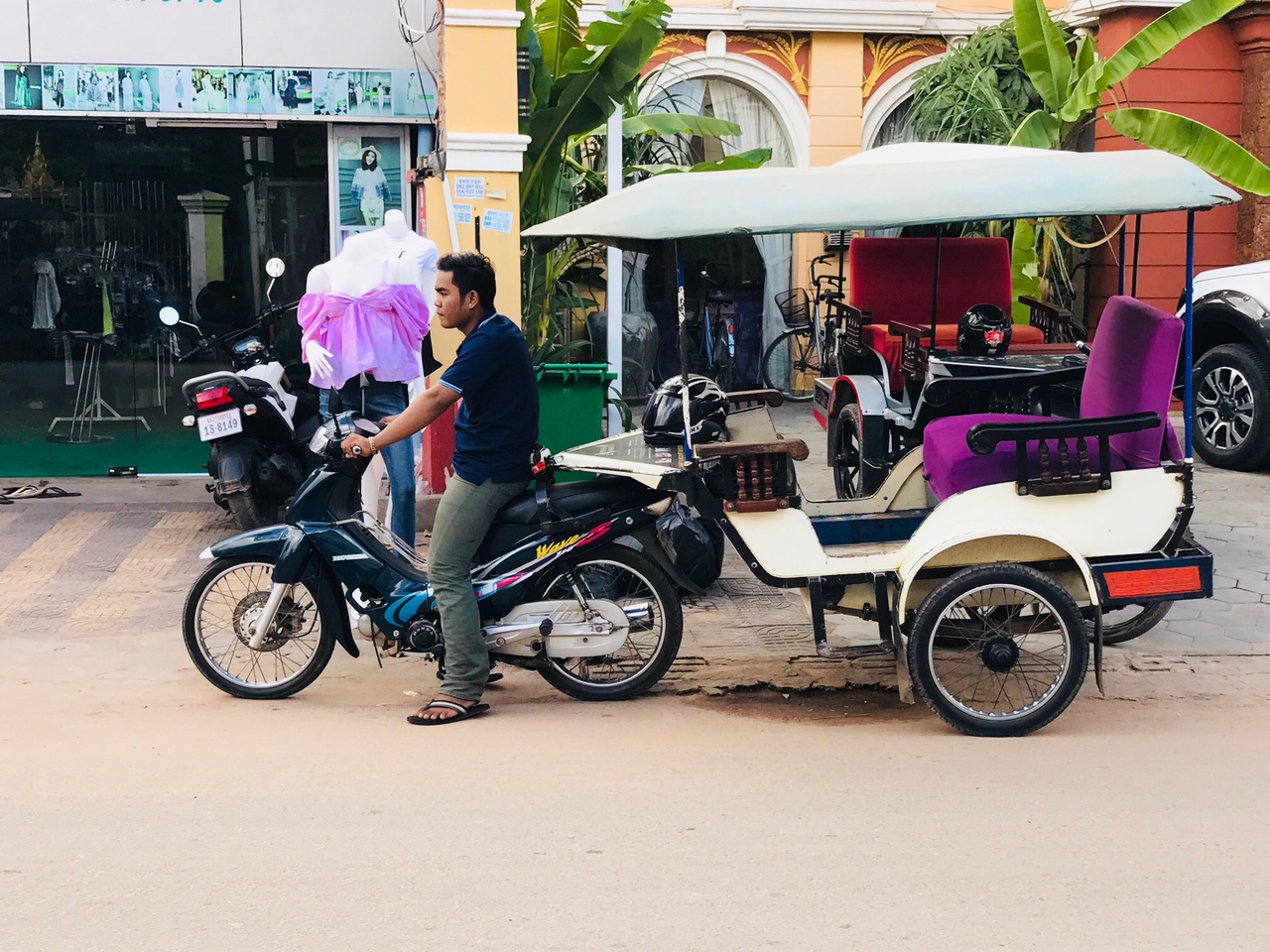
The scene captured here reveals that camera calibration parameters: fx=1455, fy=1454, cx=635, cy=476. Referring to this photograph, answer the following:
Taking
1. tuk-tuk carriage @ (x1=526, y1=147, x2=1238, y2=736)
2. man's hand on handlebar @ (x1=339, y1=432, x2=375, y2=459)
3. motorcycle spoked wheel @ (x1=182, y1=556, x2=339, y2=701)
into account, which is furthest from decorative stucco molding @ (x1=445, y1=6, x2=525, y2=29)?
motorcycle spoked wheel @ (x1=182, y1=556, x2=339, y2=701)

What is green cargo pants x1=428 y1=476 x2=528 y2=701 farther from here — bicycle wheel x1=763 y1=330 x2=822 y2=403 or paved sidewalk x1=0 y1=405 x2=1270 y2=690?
bicycle wheel x1=763 y1=330 x2=822 y2=403

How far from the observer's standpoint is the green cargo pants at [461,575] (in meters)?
5.66

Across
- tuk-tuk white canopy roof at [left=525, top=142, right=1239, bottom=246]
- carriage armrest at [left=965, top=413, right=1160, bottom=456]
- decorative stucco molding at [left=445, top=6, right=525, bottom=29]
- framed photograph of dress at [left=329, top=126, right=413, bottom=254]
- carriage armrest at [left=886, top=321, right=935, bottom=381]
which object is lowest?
carriage armrest at [left=965, top=413, right=1160, bottom=456]

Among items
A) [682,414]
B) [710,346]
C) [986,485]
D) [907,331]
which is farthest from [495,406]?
[710,346]

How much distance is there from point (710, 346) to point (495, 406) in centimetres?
1014

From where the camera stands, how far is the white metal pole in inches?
373

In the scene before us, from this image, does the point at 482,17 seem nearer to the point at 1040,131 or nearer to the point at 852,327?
the point at 852,327

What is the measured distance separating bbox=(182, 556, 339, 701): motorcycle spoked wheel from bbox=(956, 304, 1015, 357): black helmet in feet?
14.4

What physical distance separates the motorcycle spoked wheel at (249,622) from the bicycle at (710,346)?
9.75 metres

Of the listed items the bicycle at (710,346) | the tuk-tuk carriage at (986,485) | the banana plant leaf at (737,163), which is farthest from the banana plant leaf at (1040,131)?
the tuk-tuk carriage at (986,485)

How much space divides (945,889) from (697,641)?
2.95m

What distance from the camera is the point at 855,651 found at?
223 inches

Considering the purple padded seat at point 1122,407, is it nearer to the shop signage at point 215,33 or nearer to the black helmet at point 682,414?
the black helmet at point 682,414

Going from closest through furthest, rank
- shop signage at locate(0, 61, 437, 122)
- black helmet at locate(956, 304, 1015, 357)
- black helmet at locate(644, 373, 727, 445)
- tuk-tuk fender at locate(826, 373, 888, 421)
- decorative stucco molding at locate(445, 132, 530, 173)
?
black helmet at locate(644, 373, 727, 445) < tuk-tuk fender at locate(826, 373, 888, 421) < black helmet at locate(956, 304, 1015, 357) < decorative stucco molding at locate(445, 132, 530, 173) < shop signage at locate(0, 61, 437, 122)
